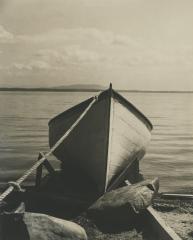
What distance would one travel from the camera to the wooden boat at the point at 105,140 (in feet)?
21.6

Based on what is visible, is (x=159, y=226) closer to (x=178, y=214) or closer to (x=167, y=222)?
(x=167, y=222)

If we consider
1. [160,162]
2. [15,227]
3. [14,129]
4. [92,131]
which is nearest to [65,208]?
[92,131]

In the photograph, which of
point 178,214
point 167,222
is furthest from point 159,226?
point 178,214

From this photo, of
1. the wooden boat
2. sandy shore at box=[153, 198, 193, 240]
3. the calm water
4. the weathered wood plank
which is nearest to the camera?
Result: the weathered wood plank

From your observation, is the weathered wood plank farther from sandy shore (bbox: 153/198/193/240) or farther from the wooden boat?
the wooden boat

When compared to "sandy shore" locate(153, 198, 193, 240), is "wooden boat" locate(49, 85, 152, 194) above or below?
above

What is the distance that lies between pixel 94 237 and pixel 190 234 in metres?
1.12

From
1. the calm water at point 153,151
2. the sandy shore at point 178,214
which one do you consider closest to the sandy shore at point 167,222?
the sandy shore at point 178,214

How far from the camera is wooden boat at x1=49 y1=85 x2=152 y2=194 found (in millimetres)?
6582

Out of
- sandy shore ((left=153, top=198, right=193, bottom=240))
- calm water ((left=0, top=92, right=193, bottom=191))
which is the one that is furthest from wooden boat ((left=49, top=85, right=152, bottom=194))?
calm water ((left=0, top=92, right=193, bottom=191))

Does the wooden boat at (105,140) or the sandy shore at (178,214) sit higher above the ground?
the wooden boat at (105,140)

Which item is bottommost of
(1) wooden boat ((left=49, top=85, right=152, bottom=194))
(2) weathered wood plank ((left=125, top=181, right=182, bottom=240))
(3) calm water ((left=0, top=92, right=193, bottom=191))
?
(3) calm water ((left=0, top=92, right=193, bottom=191))

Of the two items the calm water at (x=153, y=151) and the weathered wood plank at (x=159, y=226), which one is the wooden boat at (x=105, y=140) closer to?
the weathered wood plank at (x=159, y=226)

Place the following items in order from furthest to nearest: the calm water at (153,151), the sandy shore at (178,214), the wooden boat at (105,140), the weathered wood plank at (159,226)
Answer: the calm water at (153,151) → the wooden boat at (105,140) → the sandy shore at (178,214) → the weathered wood plank at (159,226)
